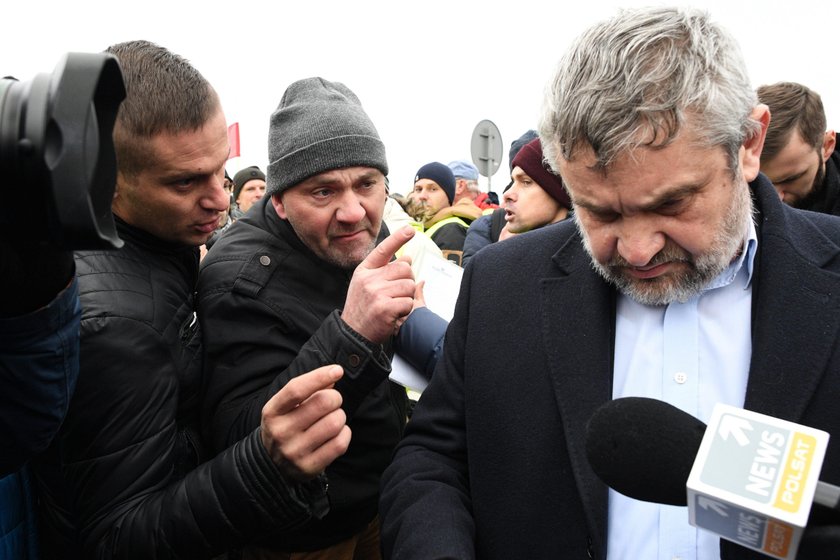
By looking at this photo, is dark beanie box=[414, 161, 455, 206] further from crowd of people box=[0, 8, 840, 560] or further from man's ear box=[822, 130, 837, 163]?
crowd of people box=[0, 8, 840, 560]

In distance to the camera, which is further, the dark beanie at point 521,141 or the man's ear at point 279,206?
the dark beanie at point 521,141

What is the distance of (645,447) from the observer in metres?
0.95

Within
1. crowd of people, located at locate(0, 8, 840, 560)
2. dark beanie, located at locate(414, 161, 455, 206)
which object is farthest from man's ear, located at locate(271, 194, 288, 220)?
dark beanie, located at locate(414, 161, 455, 206)

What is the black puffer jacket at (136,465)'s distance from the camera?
156cm

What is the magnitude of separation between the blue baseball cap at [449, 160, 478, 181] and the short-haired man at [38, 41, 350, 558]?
5.97 meters

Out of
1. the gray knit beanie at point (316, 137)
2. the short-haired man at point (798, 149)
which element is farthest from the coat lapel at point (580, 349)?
the short-haired man at point (798, 149)

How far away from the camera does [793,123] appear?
3262 mm

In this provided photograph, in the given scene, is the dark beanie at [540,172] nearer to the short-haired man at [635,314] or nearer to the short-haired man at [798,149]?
the short-haired man at [798,149]

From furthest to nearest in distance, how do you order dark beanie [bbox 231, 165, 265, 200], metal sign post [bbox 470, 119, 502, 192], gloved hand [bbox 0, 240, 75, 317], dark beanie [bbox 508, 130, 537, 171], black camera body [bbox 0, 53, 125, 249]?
metal sign post [bbox 470, 119, 502, 192] < dark beanie [bbox 231, 165, 265, 200] < dark beanie [bbox 508, 130, 537, 171] < gloved hand [bbox 0, 240, 75, 317] < black camera body [bbox 0, 53, 125, 249]

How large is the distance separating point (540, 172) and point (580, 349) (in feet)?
5.65

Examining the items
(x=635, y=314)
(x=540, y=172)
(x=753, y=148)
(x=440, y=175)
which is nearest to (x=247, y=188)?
(x=440, y=175)

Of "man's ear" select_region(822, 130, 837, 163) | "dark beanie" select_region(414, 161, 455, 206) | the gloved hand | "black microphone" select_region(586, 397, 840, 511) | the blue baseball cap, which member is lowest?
the blue baseball cap

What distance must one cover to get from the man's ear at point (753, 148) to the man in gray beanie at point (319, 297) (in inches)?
33.9

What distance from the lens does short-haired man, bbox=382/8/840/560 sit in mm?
1379
